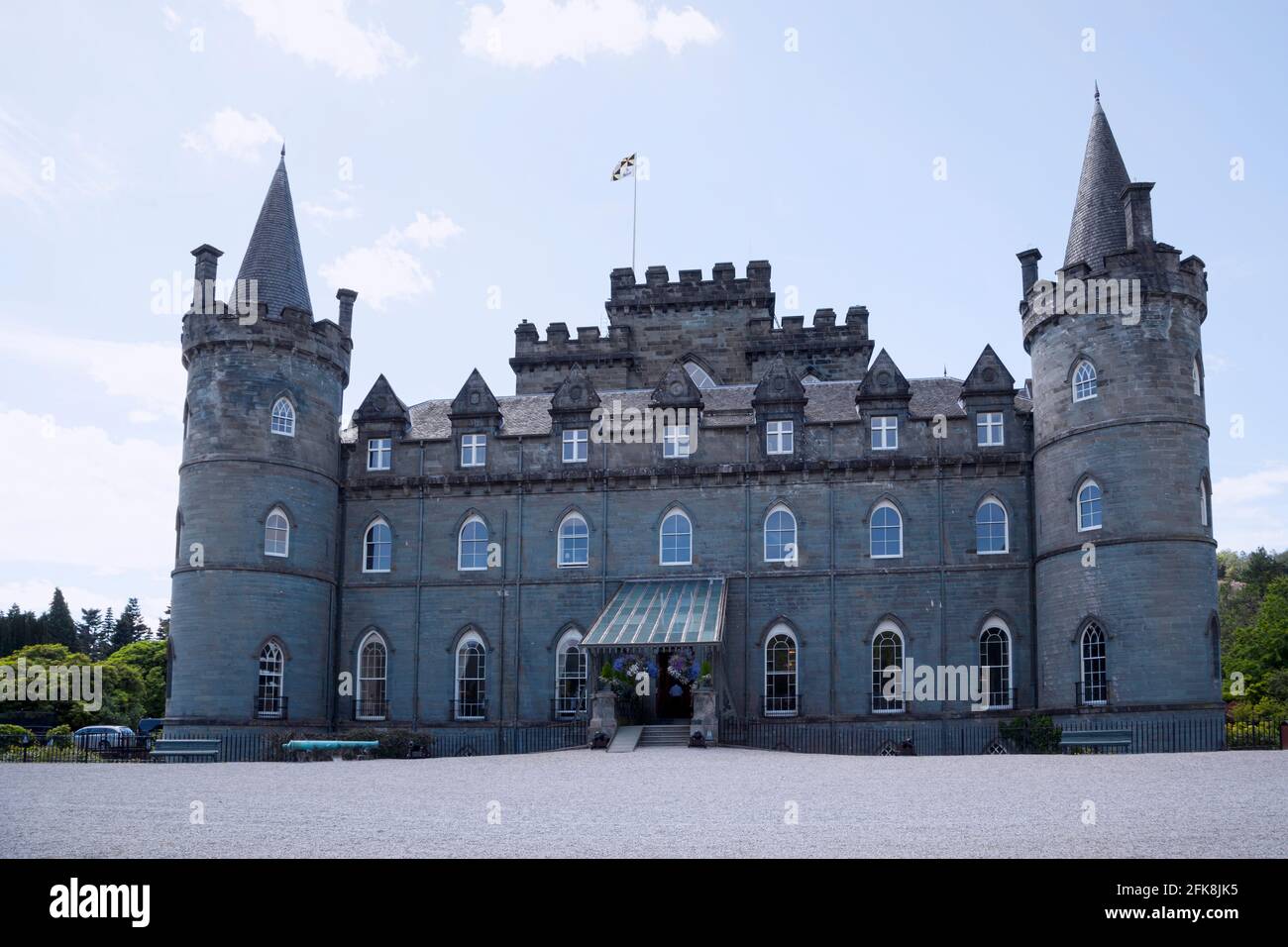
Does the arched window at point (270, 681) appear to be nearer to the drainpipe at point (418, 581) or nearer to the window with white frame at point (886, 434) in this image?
the drainpipe at point (418, 581)

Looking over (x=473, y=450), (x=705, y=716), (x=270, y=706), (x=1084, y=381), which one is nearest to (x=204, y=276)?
(x=473, y=450)

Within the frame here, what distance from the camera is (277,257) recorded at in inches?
1532

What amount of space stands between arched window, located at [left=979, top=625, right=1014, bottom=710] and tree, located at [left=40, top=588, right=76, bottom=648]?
59.3 meters

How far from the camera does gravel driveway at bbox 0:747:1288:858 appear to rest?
42.6ft

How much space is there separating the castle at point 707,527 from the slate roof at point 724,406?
0.19m

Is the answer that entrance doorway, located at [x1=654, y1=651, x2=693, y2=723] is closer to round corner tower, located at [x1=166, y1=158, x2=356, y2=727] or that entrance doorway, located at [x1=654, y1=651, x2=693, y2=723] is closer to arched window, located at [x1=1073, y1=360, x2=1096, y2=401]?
round corner tower, located at [x1=166, y1=158, x2=356, y2=727]

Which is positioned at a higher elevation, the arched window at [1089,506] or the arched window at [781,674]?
the arched window at [1089,506]

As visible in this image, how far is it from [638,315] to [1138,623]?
2140 centimetres

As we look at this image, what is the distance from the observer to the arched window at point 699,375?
45.1m

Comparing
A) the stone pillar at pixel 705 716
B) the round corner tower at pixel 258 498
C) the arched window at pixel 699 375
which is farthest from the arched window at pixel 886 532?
the round corner tower at pixel 258 498

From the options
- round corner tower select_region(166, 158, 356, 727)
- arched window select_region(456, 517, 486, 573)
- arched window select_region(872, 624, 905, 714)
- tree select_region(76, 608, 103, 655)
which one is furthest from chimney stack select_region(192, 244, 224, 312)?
tree select_region(76, 608, 103, 655)

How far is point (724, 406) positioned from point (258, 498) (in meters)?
14.7

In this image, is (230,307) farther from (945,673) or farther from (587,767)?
(945,673)

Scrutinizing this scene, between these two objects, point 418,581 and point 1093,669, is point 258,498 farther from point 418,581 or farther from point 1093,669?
point 1093,669
